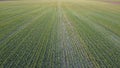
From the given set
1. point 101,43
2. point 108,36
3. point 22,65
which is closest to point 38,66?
point 22,65

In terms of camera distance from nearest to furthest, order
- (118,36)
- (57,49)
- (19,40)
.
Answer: (57,49), (19,40), (118,36)

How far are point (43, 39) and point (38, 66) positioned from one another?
3.14 m

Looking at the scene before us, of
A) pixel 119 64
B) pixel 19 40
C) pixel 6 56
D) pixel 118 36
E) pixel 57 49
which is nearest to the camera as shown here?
pixel 119 64

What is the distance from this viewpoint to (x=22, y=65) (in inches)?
224

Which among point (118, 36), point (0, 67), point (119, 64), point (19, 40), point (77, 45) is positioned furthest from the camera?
point (118, 36)

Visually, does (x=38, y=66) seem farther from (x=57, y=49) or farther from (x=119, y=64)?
(x=119, y=64)

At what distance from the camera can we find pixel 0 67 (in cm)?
551

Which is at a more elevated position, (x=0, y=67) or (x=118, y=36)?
(x=0, y=67)

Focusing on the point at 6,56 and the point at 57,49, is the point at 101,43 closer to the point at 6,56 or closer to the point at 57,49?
the point at 57,49

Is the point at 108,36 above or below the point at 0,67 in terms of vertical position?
below

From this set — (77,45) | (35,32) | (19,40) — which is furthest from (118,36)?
(19,40)

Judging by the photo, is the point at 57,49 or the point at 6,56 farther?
the point at 57,49

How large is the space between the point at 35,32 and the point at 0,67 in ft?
15.7

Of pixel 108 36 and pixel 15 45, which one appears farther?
pixel 108 36
